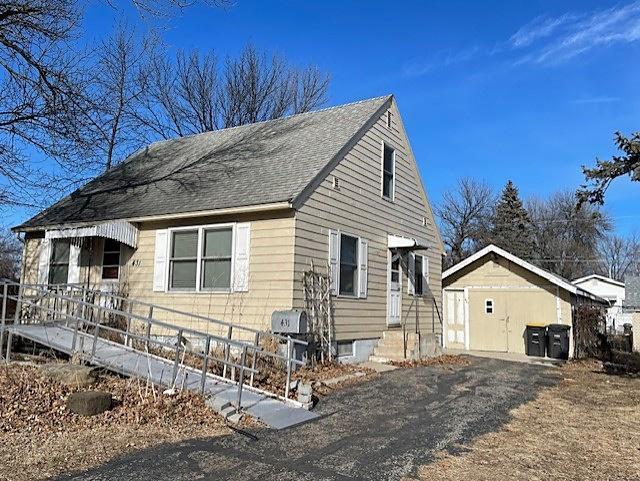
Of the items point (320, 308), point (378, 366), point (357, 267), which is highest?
point (357, 267)

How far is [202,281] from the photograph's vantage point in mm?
12125

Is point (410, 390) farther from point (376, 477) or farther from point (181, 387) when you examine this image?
point (376, 477)

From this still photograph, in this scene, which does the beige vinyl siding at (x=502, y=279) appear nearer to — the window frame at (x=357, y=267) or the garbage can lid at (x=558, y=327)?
the garbage can lid at (x=558, y=327)

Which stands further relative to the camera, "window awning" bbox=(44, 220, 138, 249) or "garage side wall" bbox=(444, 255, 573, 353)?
"garage side wall" bbox=(444, 255, 573, 353)

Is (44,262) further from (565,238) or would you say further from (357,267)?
(565,238)

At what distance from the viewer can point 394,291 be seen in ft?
48.8

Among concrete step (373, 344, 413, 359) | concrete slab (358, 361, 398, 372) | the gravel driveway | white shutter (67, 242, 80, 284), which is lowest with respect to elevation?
the gravel driveway

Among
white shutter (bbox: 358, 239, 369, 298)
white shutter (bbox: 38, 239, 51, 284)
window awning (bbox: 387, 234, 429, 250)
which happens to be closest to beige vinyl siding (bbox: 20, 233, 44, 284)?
white shutter (bbox: 38, 239, 51, 284)

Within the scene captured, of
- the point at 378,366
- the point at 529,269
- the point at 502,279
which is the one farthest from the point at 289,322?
the point at 502,279

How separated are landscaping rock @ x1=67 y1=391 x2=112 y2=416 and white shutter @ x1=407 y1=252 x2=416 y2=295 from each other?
34.5 ft

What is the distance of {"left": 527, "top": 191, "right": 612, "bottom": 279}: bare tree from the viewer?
151ft

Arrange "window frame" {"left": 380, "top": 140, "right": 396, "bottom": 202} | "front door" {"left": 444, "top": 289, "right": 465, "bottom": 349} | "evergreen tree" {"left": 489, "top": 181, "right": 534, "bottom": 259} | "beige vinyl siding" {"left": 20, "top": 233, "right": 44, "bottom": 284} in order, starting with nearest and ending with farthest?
"window frame" {"left": 380, "top": 140, "right": 396, "bottom": 202} → "beige vinyl siding" {"left": 20, "top": 233, "right": 44, "bottom": 284} → "front door" {"left": 444, "top": 289, "right": 465, "bottom": 349} → "evergreen tree" {"left": 489, "top": 181, "right": 534, "bottom": 259}

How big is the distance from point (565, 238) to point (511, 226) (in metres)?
7.66

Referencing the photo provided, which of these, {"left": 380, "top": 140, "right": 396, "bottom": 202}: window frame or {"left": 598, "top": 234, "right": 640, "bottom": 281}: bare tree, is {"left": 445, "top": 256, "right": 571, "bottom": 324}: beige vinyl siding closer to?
{"left": 380, "top": 140, "right": 396, "bottom": 202}: window frame
